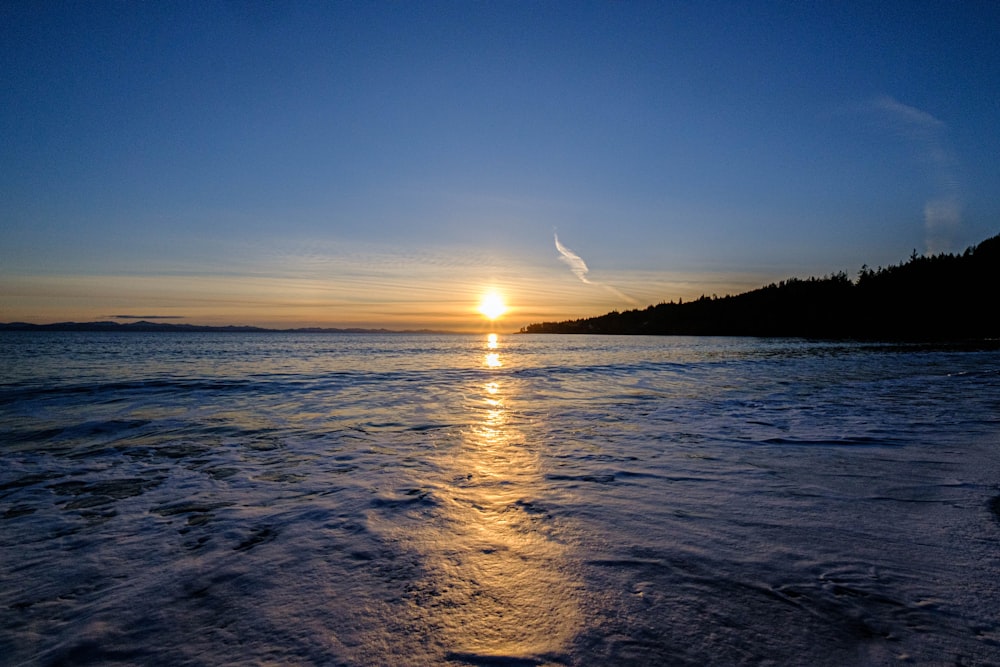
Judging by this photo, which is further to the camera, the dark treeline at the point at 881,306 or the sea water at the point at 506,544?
the dark treeline at the point at 881,306

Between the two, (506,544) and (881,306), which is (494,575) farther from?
(881,306)

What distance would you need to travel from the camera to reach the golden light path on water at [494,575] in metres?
2.45

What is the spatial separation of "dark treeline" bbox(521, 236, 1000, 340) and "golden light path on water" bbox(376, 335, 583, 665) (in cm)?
7581

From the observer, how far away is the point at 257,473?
605cm

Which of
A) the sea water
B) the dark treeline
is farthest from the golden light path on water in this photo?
the dark treeline

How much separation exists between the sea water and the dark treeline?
73.0m

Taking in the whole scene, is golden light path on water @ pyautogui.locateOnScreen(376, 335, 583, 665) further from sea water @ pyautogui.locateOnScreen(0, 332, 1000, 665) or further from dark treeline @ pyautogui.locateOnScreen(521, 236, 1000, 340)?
dark treeline @ pyautogui.locateOnScreen(521, 236, 1000, 340)

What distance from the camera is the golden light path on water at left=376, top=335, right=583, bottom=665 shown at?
245cm

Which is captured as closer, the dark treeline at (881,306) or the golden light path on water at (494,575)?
the golden light path on water at (494,575)

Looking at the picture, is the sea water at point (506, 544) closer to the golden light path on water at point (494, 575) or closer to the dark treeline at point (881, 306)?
the golden light path on water at point (494, 575)

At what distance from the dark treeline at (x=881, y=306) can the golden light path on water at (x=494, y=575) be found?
75.8 metres

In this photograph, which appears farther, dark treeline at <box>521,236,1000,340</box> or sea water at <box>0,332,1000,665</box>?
dark treeline at <box>521,236,1000,340</box>

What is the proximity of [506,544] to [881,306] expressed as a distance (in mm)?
100309

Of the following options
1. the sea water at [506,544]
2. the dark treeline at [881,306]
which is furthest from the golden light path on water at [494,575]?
the dark treeline at [881,306]
